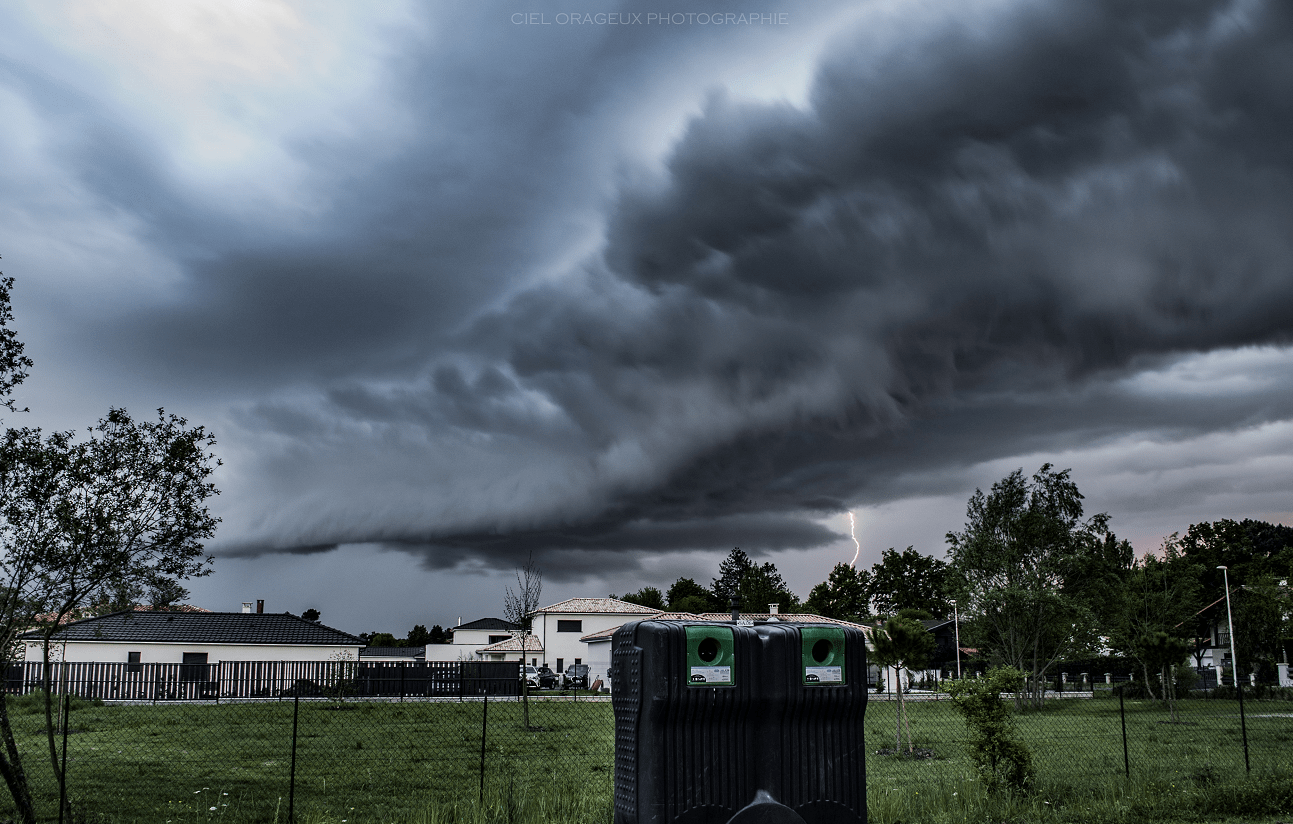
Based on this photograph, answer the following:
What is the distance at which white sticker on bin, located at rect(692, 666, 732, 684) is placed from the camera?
6.05 meters

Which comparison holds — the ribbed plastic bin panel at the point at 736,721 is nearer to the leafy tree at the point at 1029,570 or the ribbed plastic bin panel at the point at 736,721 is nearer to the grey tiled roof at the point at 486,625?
the leafy tree at the point at 1029,570

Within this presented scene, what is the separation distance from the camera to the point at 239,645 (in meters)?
50.9

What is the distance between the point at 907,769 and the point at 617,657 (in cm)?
1211

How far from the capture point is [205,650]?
50.6 m

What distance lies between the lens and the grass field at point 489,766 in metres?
10.5

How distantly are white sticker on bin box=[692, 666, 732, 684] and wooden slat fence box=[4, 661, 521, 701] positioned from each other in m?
29.1

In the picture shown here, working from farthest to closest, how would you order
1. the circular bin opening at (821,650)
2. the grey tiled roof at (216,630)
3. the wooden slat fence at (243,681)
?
the grey tiled roof at (216,630)
the wooden slat fence at (243,681)
the circular bin opening at (821,650)

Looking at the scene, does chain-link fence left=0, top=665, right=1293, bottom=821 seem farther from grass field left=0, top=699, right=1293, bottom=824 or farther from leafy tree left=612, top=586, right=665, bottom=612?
leafy tree left=612, top=586, right=665, bottom=612

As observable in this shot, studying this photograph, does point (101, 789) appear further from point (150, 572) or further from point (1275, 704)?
point (1275, 704)

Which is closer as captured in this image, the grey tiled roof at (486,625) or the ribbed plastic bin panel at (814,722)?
the ribbed plastic bin panel at (814,722)

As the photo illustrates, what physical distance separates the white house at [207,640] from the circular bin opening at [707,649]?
46015 mm

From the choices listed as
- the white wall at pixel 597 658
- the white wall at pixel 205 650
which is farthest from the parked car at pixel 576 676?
the white wall at pixel 205 650

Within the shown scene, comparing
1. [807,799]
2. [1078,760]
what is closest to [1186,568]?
[1078,760]

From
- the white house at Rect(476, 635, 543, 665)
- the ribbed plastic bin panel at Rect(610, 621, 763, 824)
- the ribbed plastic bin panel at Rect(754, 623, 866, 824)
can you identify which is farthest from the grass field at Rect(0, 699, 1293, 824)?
the white house at Rect(476, 635, 543, 665)
